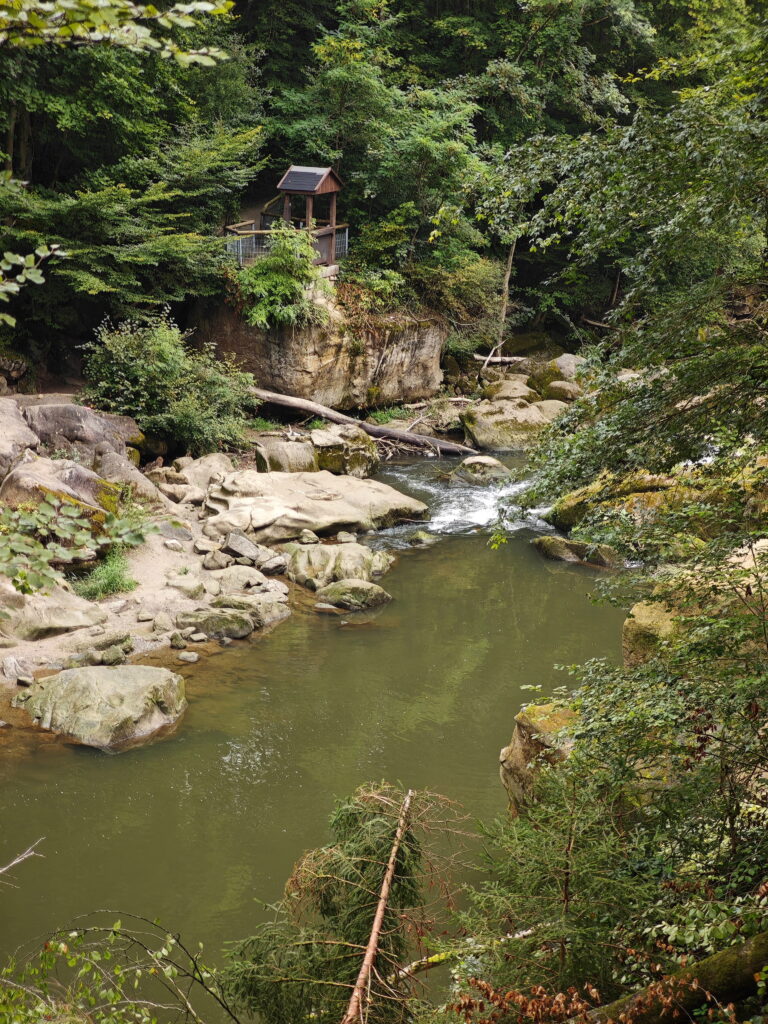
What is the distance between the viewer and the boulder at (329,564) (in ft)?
38.9

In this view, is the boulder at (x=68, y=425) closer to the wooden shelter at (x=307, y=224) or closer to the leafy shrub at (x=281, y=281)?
the leafy shrub at (x=281, y=281)

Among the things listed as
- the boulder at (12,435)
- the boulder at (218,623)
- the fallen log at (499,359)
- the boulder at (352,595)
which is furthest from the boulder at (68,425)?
the fallen log at (499,359)

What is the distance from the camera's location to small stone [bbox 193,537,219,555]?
12320 mm

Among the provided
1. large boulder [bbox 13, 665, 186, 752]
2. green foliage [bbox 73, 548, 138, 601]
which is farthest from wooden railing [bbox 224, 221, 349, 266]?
large boulder [bbox 13, 665, 186, 752]

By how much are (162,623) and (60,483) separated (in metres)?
2.97

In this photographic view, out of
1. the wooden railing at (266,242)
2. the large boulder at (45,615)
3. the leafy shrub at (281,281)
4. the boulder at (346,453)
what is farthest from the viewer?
the wooden railing at (266,242)

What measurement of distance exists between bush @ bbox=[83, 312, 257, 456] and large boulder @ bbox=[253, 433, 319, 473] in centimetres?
114

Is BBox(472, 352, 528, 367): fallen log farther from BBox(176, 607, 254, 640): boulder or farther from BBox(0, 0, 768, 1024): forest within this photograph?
BBox(176, 607, 254, 640): boulder

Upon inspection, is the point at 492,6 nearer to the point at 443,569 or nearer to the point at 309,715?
the point at 443,569

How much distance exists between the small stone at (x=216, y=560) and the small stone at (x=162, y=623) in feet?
5.95

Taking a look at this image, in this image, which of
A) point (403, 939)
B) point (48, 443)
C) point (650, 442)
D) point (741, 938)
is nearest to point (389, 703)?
point (650, 442)

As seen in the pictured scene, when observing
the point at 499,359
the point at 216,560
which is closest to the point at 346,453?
the point at 216,560

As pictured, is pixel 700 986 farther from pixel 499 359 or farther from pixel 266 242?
pixel 499 359

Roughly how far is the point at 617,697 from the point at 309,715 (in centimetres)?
526
